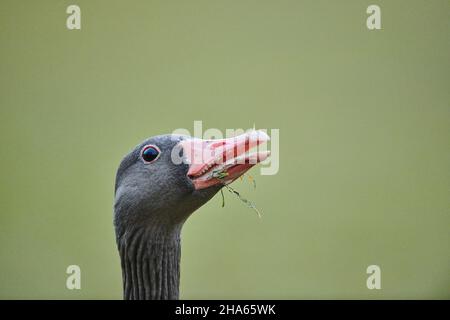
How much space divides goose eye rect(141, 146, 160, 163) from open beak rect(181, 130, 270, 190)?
0.10m

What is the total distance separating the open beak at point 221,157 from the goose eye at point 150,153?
0.10 meters

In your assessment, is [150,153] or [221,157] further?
[150,153]

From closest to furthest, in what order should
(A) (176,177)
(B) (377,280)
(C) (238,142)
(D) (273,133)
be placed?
(C) (238,142), (A) (176,177), (D) (273,133), (B) (377,280)

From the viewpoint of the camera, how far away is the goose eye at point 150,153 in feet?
6.57

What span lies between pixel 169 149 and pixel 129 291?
52 centimetres

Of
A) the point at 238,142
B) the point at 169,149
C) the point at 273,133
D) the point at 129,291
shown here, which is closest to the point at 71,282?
the point at 273,133

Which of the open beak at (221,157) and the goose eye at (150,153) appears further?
the goose eye at (150,153)

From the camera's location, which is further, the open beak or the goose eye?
the goose eye

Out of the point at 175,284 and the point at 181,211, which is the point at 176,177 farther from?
the point at 175,284

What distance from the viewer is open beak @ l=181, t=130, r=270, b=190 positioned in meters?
1.81

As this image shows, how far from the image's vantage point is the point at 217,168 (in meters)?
1.88

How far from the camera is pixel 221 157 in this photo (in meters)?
1.86

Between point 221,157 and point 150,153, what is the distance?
28 cm

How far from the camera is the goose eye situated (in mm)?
2003
